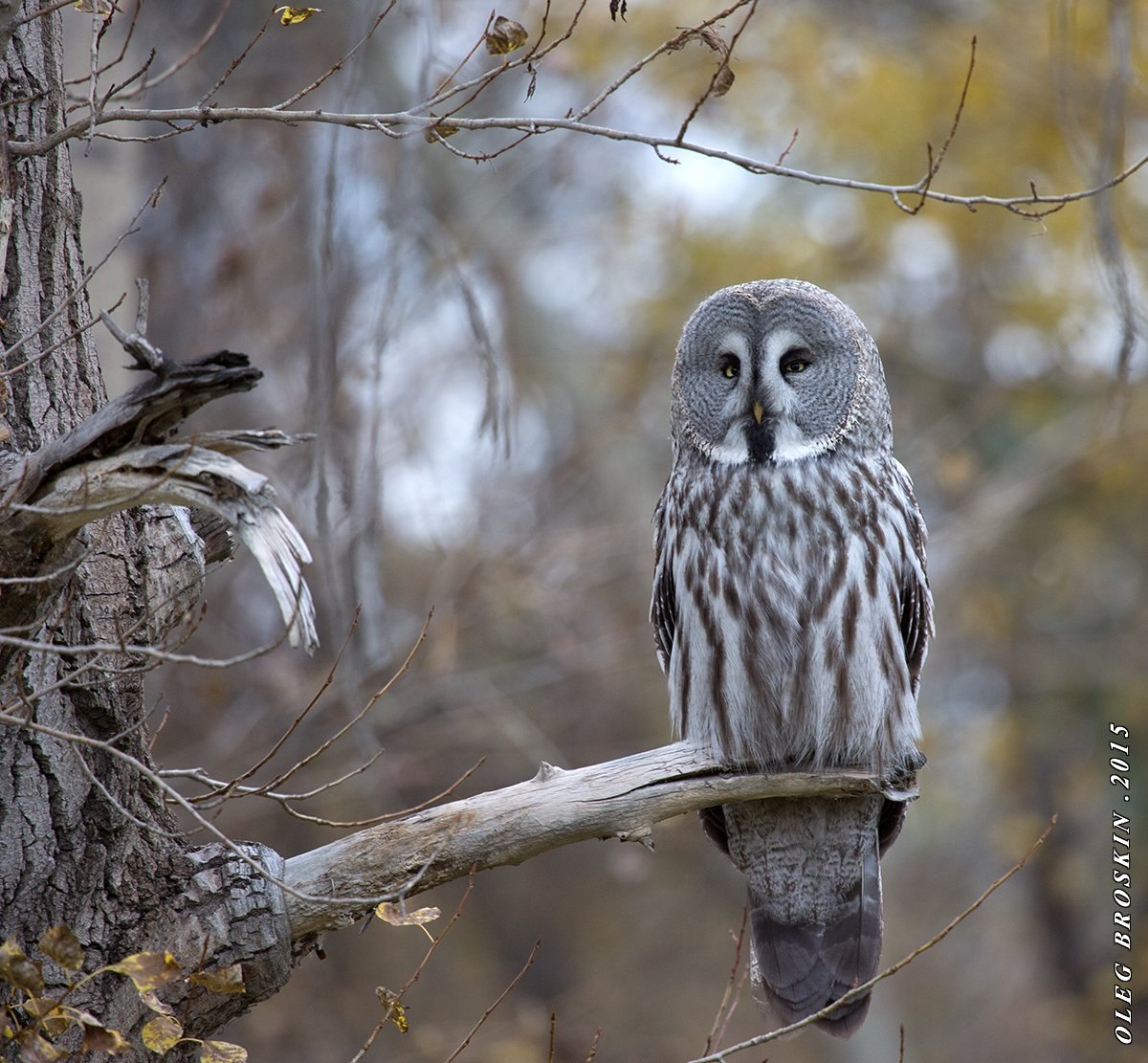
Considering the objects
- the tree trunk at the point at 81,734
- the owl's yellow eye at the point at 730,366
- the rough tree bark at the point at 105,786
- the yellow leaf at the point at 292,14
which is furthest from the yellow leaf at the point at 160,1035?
the owl's yellow eye at the point at 730,366

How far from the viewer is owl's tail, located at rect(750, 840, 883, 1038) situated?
13.3 ft

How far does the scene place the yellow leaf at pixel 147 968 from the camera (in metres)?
2.28

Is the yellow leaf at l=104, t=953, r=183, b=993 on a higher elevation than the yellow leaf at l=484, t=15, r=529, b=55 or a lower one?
lower

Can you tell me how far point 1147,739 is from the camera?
10.4 meters

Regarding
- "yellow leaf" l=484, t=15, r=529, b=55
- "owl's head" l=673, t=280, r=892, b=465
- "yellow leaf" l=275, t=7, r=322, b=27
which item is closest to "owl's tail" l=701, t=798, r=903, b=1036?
"owl's head" l=673, t=280, r=892, b=465

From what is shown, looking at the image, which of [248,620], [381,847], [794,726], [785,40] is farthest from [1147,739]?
[381,847]

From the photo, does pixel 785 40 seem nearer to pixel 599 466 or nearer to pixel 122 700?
pixel 599 466

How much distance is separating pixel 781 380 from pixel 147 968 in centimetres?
256

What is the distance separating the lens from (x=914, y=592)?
13.1 ft

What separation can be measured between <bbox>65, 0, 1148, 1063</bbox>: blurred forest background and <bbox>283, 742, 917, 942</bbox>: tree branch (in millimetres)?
3082

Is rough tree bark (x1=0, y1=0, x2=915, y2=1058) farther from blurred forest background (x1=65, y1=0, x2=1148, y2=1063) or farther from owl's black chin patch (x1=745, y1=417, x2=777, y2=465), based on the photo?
blurred forest background (x1=65, y1=0, x2=1148, y2=1063)

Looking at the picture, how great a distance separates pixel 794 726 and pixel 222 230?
5.75 metres

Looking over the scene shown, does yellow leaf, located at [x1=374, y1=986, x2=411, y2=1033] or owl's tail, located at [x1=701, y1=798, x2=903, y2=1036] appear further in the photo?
owl's tail, located at [x1=701, y1=798, x2=903, y2=1036]

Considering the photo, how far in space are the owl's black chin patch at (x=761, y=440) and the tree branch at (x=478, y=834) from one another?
1.12 metres
